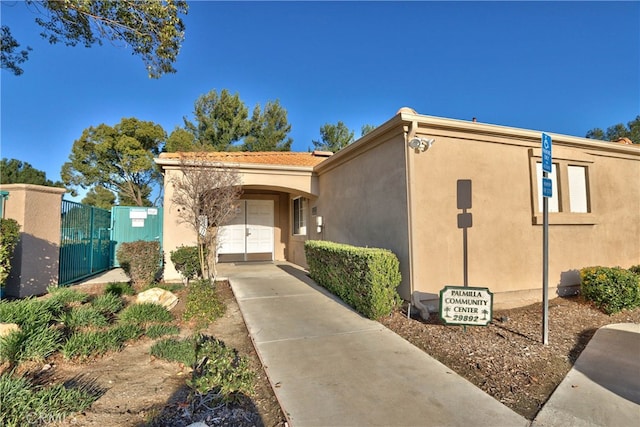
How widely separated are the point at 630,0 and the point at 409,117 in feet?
18.0

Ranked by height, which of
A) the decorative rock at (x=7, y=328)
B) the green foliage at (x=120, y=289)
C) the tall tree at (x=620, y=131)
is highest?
the tall tree at (x=620, y=131)

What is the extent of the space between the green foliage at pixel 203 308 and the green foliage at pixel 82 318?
49.7 inches

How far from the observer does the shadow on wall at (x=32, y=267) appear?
618 centimetres

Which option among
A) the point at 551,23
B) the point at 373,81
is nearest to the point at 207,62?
the point at 373,81

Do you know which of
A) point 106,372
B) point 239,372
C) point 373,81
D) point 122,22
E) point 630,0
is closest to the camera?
point 239,372

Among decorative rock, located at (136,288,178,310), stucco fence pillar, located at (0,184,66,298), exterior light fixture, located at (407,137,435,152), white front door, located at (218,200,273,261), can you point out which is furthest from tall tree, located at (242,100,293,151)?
exterior light fixture, located at (407,137,435,152)

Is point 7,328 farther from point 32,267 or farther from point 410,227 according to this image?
point 410,227

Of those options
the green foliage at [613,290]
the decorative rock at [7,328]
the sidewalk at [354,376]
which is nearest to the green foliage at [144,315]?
the decorative rock at [7,328]

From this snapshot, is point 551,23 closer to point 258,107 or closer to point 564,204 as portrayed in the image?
point 564,204

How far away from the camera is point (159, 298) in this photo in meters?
6.32

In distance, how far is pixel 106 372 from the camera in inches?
141

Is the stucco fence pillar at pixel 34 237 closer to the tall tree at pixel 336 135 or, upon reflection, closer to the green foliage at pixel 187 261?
the green foliage at pixel 187 261

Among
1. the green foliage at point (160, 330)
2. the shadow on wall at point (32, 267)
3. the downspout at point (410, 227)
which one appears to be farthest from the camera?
the shadow on wall at point (32, 267)

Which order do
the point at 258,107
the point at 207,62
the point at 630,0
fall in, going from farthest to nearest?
the point at 258,107, the point at 207,62, the point at 630,0
